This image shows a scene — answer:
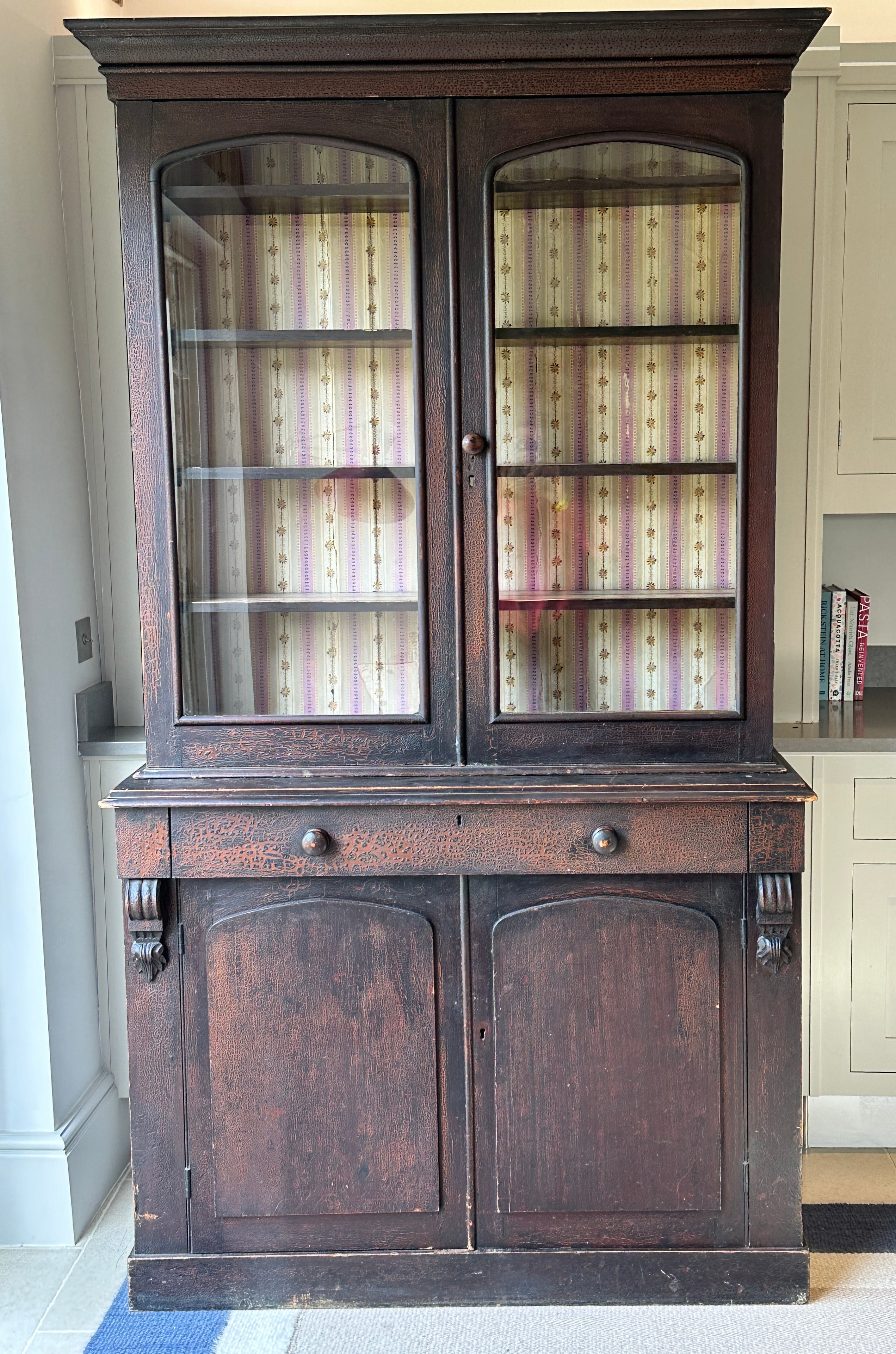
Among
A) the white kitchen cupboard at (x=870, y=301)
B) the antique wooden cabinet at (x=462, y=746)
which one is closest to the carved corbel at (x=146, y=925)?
the antique wooden cabinet at (x=462, y=746)

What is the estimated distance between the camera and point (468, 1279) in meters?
2.09

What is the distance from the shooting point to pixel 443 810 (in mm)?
2002

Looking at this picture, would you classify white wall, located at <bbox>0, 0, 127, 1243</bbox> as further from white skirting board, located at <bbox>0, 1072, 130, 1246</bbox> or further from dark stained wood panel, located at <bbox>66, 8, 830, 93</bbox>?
dark stained wood panel, located at <bbox>66, 8, 830, 93</bbox>

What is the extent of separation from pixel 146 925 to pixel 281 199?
1328 millimetres

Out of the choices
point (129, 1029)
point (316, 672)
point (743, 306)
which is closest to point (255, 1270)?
point (129, 1029)

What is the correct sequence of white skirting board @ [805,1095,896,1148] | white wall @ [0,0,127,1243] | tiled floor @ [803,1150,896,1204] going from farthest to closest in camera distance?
1. white skirting board @ [805,1095,896,1148]
2. tiled floor @ [803,1150,896,1204]
3. white wall @ [0,0,127,1243]

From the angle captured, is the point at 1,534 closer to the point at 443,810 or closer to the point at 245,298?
the point at 245,298

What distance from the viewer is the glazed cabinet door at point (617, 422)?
1.96m

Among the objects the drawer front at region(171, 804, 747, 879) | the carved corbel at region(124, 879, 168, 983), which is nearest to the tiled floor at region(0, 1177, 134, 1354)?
the carved corbel at region(124, 879, 168, 983)

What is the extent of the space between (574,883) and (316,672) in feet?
2.03

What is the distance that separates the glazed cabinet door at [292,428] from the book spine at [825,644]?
1.09 m

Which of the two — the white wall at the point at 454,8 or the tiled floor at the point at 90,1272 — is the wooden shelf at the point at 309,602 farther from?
the white wall at the point at 454,8

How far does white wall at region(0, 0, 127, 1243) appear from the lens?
2.21 m

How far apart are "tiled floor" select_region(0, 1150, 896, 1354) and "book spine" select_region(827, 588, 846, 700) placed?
3.56 feet
